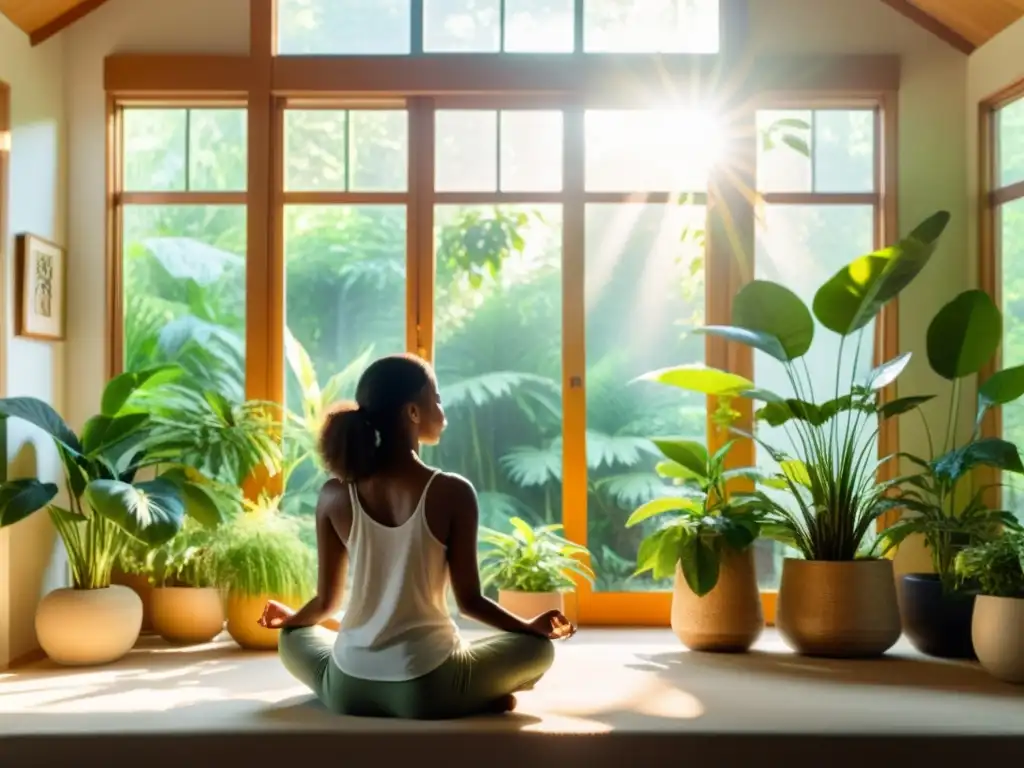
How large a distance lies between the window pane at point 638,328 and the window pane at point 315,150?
120 cm

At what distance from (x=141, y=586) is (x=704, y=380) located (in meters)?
2.66

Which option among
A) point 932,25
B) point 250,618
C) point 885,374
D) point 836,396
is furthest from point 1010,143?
point 250,618

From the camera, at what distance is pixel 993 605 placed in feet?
12.8

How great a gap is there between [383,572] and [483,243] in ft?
8.65

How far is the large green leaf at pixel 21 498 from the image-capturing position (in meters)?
4.14

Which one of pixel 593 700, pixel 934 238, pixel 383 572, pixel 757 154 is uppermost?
pixel 757 154

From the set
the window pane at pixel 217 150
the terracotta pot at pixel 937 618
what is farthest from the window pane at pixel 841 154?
the window pane at pixel 217 150

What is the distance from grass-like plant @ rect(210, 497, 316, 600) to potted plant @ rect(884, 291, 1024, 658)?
2.33 meters

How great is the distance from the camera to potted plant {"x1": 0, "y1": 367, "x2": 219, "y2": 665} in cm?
417

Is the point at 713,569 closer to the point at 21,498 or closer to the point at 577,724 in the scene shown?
the point at 577,724

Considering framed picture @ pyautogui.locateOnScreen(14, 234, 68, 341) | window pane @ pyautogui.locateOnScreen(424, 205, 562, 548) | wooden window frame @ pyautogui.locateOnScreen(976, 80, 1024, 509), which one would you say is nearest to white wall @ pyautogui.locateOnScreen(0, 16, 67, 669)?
framed picture @ pyautogui.locateOnScreen(14, 234, 68, 341)

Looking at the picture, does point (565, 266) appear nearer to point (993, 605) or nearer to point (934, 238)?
point (934, 238)

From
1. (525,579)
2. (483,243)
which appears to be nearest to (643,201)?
(483,243)

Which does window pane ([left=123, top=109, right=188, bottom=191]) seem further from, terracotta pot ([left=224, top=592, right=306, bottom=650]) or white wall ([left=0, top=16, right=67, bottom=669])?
terracotta pot ([left=224, top=592, right=306, bottom=650])
